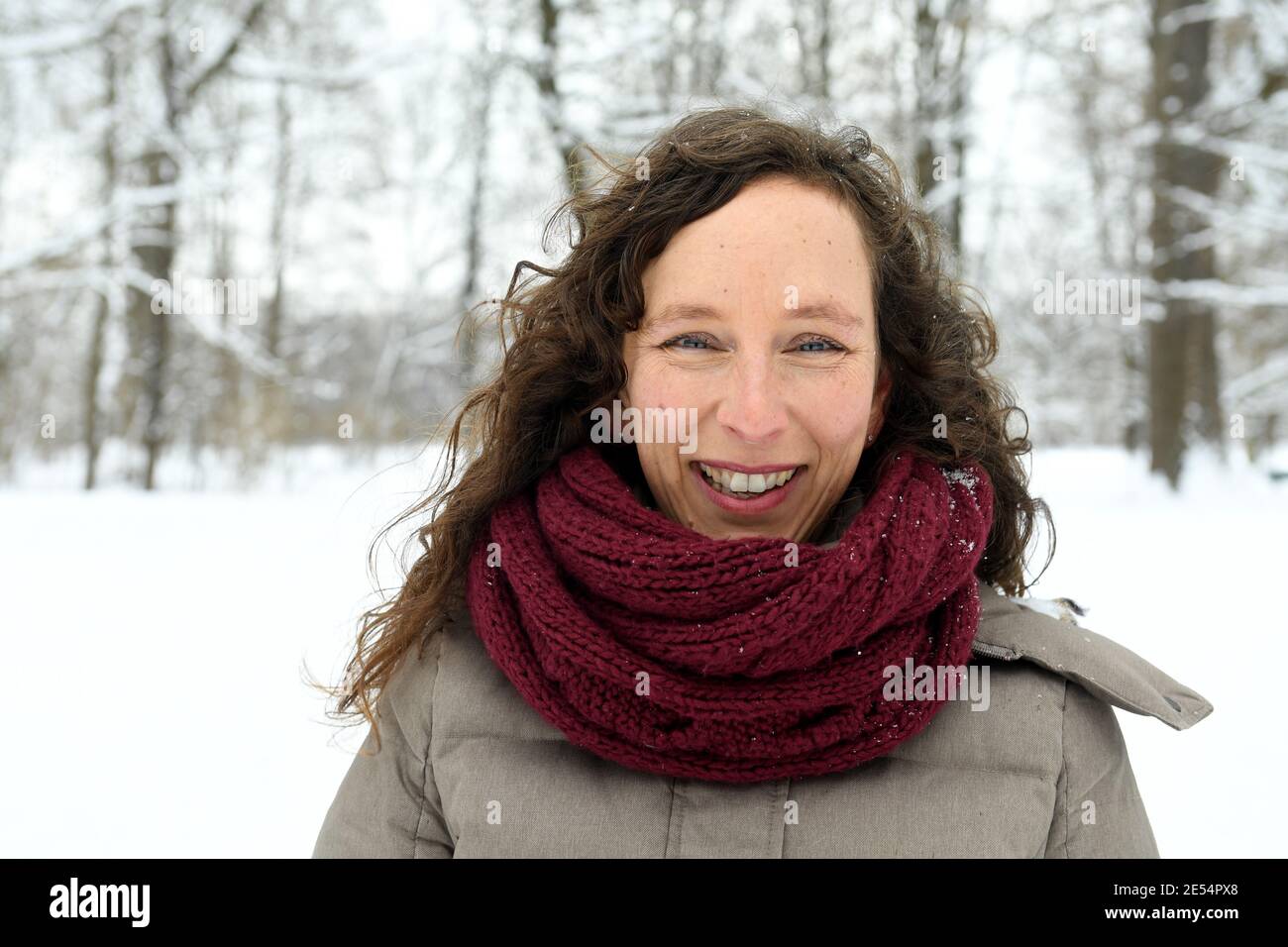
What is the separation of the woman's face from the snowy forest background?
45 cm

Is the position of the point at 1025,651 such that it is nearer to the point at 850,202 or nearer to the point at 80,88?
the point at 850,202

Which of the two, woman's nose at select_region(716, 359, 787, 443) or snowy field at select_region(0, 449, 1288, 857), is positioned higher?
woman's nose at select_region(716, 359, 787, 443)

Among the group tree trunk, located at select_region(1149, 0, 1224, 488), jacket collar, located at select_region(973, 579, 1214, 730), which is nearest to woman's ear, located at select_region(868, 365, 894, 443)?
jacket collar, located at select_region(973, 579, 1214, 730)

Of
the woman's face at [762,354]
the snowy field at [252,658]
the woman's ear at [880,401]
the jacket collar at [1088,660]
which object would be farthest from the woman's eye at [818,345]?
the snowy field at [252,658]

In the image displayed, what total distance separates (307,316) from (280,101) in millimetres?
6556

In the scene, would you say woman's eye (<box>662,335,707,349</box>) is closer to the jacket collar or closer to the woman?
the woman

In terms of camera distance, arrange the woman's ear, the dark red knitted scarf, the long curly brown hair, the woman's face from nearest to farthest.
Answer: the dark red knitted scarf < the woman's face < the long curly brown hair < the woman's ear

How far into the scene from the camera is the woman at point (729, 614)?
1.52 metres

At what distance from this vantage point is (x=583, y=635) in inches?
61.1

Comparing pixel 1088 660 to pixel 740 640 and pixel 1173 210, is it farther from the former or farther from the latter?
pixel 1173 210

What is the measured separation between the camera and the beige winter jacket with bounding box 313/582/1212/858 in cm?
152

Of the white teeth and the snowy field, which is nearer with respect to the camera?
the white teeth
